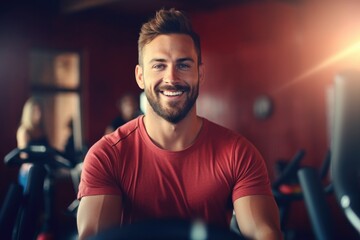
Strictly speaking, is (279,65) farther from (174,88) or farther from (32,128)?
(174,88)

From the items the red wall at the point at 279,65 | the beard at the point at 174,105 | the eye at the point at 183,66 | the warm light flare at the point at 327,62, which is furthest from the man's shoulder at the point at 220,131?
the warm light flare at the point at 327,62

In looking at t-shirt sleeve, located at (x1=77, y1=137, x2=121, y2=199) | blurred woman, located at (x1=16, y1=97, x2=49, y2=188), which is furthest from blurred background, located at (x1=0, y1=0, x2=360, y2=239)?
t-shirt sleeve, located at (x1=77, y1=137, x2=121, y2=199)

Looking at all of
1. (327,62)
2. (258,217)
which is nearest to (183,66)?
(258,217)

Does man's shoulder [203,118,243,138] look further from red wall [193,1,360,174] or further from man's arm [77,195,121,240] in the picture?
red wall [193,1,360,174]

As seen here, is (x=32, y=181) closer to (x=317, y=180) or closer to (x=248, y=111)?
(x=317, y=180)

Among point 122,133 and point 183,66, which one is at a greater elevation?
point 183,66

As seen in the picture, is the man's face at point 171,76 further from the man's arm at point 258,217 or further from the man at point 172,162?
the man's arm at point 258,217

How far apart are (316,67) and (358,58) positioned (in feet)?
1.58

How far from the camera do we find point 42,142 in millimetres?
4406

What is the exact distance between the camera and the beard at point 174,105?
5.42ft

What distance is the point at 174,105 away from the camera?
165 centimetres

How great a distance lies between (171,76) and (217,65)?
466 cm

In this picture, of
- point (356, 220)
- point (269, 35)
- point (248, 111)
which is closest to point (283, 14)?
point (269, 35)

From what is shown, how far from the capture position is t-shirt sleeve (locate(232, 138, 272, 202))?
1575mm
